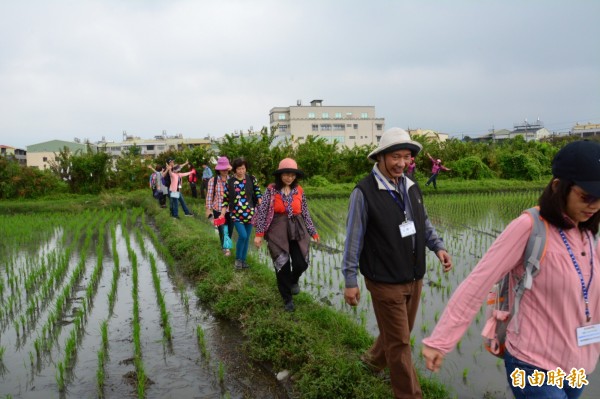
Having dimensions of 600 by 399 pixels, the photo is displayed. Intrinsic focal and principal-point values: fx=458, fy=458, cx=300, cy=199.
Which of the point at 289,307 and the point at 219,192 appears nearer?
the point at 289,307

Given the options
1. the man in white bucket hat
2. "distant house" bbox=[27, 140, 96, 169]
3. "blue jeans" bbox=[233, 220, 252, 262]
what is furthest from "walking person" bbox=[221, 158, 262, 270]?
"distant house" bbox=[27, 140, 96, 169]

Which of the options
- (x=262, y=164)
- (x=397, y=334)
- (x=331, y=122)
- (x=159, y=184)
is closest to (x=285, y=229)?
(x=397, y=334)

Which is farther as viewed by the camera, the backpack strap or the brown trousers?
the brown trousers

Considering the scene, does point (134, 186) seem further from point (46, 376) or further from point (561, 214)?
point (561, 214)

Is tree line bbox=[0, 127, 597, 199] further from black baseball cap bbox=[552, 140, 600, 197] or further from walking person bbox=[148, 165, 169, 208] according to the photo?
black baseball cap bbox=[552, 140, 600, 197]

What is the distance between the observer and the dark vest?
250 cm

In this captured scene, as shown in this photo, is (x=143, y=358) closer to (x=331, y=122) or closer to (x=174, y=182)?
(x=174, y=182)

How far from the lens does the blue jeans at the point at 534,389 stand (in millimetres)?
1629

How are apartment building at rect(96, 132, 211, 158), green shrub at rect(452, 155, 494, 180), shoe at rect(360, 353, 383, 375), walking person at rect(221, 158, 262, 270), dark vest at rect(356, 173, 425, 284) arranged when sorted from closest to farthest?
dark vest at rect(356, 173, 425, 284), shoe at rect(360, 353, 383, 375), walking person at rect(221, 158, 262, 270), green shrub at rect(452, 155, 494, 180), apartment building at rect(96, 132, 211, 158)

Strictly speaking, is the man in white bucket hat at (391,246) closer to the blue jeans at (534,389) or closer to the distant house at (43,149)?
the blue jeans at (534,389)

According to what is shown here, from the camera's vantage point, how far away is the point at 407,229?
253 centimetres

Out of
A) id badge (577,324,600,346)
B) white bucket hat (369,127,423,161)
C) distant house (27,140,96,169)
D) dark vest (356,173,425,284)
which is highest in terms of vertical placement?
distant house (27,140,96,169)

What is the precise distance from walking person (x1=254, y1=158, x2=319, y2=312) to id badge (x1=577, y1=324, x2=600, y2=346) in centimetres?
281

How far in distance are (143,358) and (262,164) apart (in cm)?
1491
